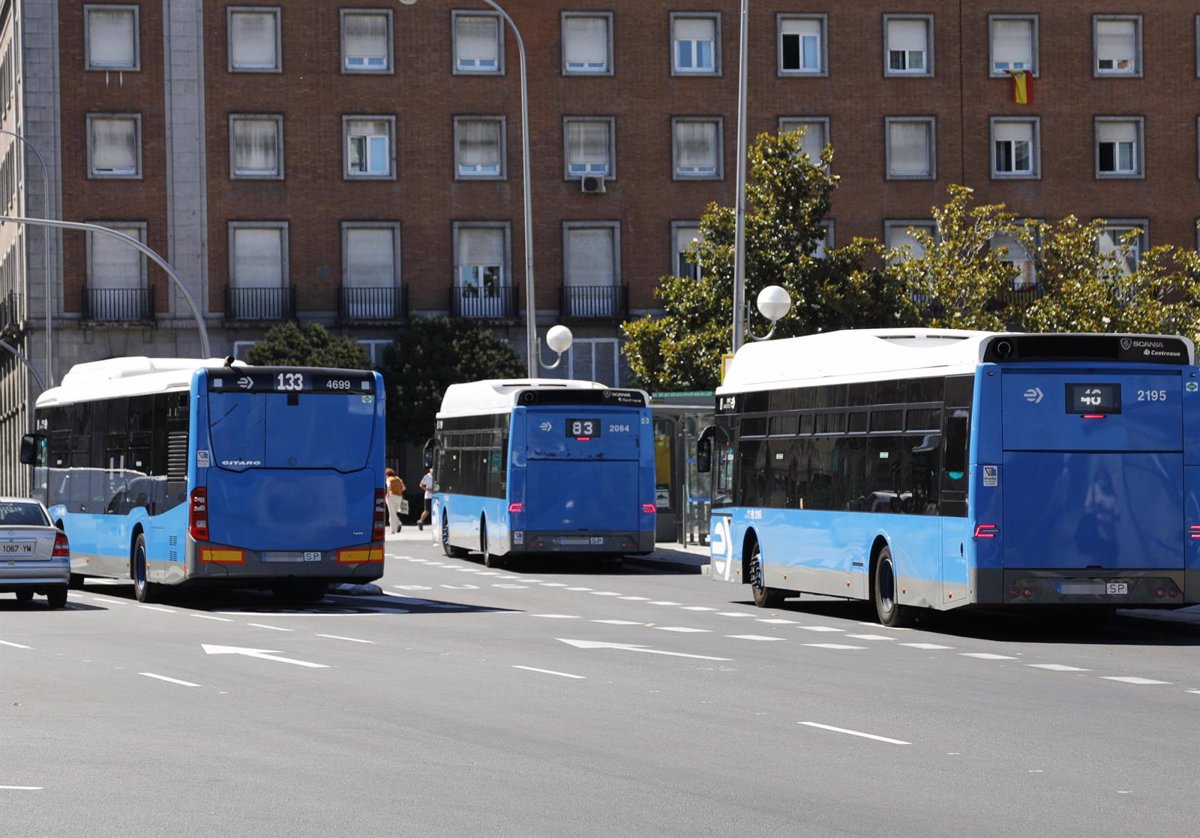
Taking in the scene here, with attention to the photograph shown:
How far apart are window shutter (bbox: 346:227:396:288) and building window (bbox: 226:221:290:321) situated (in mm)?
1941

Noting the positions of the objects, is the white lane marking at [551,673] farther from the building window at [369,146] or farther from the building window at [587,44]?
the building window at [587,44]

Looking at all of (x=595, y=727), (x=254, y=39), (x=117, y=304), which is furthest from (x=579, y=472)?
(x=254, y=39)

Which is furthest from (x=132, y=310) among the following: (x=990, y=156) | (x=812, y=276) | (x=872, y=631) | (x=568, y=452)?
(x=872, y=631)

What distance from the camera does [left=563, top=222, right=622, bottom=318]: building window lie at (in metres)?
67.2

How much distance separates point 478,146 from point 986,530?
4823 cm

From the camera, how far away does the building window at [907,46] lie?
6788cm

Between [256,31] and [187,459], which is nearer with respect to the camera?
[187,459]

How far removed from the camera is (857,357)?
75.2 feet

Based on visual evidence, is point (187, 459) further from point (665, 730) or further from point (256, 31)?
point (256, 31)

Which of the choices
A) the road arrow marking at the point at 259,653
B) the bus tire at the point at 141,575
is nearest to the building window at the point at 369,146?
the bus tire at the point at 141,575

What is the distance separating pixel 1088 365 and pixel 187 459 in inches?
418

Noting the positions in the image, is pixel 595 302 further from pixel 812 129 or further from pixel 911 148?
pixel 911 148

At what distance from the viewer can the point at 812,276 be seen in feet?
173

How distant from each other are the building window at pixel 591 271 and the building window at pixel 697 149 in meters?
2.82
